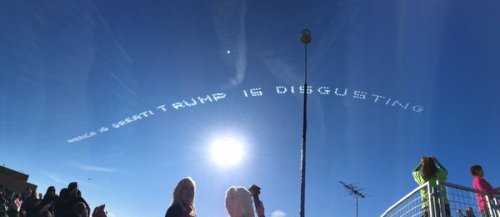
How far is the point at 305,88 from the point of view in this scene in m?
17.0

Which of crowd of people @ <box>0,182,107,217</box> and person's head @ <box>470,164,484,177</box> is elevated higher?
person's head @ <box>470,164,484,177</box>

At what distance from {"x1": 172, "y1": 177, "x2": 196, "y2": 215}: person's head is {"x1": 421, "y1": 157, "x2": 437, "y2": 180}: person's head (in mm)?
4918

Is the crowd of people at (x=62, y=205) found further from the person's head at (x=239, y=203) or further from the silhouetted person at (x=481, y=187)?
the silhouetted person at (x=481, y=187)

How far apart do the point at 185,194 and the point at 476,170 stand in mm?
6513

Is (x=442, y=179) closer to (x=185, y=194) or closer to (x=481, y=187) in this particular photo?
(x=481, y=187)

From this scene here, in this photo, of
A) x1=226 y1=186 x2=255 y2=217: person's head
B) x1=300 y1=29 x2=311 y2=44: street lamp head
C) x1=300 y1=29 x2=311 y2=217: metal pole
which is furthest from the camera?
x1=300 y1=29 x2=311 y2=44: street lamp head

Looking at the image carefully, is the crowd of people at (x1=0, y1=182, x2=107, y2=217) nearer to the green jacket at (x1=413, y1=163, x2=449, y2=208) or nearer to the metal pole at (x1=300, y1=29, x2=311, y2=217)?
the green jacket at (x1=413, y1=163, x2=449, y2=208)

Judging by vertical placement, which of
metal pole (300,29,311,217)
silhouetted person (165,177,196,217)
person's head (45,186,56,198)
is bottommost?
silhouetted person (165,177,196,217)

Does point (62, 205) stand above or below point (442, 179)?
below

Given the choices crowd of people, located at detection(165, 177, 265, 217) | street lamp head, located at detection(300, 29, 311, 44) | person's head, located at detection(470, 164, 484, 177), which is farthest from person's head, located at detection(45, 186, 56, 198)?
street lamp head, located at detection(300, 29, 311, 44)

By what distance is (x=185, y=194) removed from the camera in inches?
187

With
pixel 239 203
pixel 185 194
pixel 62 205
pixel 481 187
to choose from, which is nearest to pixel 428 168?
pixel 481 187

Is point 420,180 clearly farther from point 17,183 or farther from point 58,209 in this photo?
point 17,183

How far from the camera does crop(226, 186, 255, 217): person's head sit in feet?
16.1
